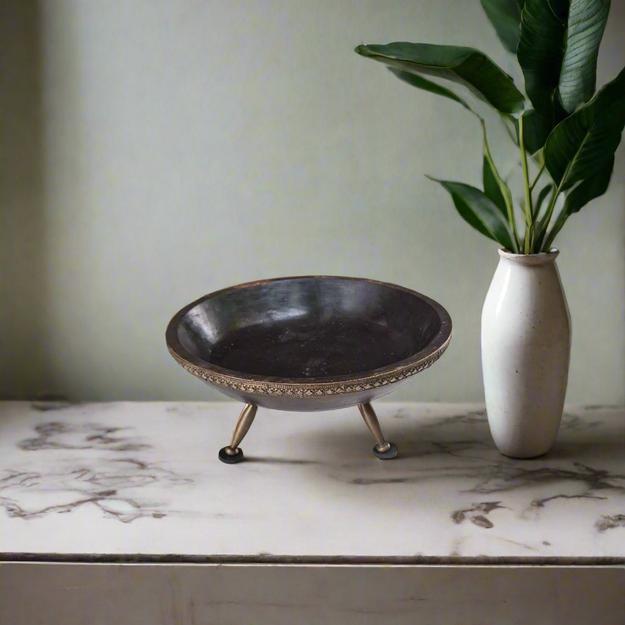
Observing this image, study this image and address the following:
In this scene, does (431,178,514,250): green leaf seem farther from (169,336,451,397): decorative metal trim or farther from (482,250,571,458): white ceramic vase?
(169,336,451,397): decorative metal trim

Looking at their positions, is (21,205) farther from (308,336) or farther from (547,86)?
(547,86)

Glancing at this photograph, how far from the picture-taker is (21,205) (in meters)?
1.42

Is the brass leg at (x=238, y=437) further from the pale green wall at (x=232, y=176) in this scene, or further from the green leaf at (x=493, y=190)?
the green leaf at (x=493, y=190)

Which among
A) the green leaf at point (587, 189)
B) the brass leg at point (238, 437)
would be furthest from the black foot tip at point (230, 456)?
the green leaf at point (587, 189)

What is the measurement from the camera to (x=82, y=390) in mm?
1521

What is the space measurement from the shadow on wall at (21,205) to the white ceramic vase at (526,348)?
0.78 m

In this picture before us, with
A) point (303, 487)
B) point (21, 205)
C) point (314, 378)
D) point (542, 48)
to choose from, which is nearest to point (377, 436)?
point (303, 487)

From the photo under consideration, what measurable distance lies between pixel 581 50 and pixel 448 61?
0.17 m

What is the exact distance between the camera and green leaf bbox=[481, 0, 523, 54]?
1172 mm

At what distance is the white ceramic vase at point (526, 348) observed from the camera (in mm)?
1154

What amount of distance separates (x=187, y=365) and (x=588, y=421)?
68cm

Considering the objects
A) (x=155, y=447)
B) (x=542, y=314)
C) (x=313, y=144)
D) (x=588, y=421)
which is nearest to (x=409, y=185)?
(x=313, y=144)

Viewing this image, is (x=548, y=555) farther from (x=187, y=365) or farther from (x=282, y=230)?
(x=282, y=230)

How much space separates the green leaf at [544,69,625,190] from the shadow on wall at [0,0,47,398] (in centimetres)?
83
